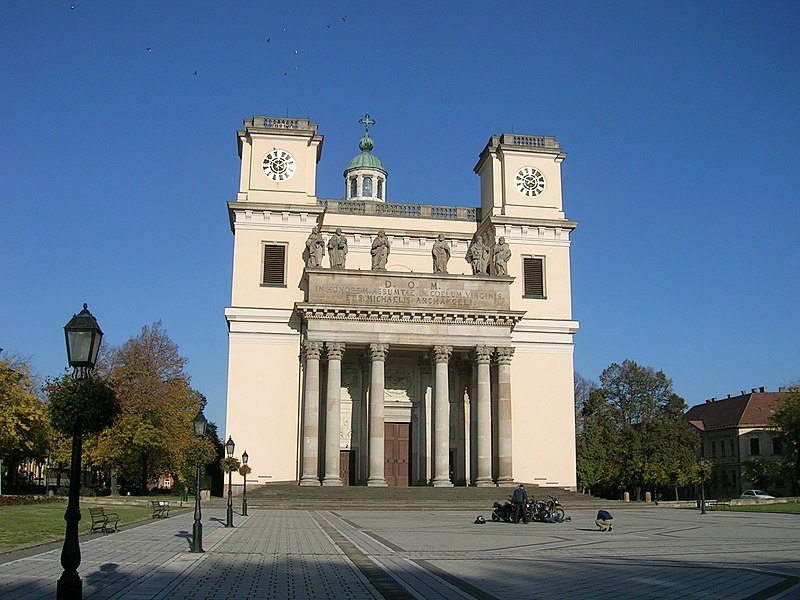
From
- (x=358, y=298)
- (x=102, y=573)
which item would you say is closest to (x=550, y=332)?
(x=358, y=298)

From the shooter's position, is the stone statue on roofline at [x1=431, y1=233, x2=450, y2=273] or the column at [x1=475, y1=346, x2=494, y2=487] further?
the stone statue on roofline at [x1=431, y1=233, x2=450, y2=273]

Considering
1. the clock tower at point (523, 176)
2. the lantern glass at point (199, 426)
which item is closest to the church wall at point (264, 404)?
the clock tower at point (523, 176)

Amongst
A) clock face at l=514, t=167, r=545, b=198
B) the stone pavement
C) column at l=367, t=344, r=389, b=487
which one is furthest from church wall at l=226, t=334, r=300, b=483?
clock face at l=514, t=167, r=545, b=198

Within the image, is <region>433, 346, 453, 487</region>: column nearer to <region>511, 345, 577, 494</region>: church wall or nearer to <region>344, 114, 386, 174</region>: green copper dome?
<region>511, 345, 577, 494</region>: church wall

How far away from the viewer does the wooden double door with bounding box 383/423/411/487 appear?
51156 millimetres

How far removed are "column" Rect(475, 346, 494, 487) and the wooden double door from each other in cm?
560

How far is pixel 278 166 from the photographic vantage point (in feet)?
176

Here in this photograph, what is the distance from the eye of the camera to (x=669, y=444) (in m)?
72.2

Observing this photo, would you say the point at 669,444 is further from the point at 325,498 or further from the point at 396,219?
the point at 325,498

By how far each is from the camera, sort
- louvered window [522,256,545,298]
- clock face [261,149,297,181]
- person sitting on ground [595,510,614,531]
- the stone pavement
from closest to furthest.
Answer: the stone pavement < person sitting on ground [595,510,614,531] < clock face [261,149,297,181] < louvered window [522,256,545,298]

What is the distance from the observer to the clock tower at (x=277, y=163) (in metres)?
53.3

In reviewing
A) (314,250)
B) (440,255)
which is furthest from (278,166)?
(440,255)

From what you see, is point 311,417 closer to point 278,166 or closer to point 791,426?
point 278,166

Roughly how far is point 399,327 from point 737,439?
57.8 meters
